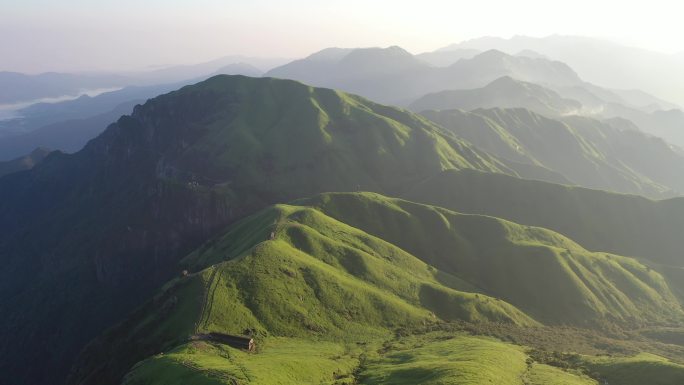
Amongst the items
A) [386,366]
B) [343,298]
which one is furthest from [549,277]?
[386,366]

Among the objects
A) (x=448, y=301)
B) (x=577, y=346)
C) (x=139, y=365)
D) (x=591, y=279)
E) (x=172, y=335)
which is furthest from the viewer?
(x=591, y=279)

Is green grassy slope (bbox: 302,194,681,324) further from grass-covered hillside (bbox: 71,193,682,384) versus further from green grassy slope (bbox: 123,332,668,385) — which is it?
green grassy slope (bbox: 123,332,668,385)

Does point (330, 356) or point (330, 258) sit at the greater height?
point (330, 258)

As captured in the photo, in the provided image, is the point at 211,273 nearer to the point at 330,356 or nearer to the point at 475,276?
the point at 330,356

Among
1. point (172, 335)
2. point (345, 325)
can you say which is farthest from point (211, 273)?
point (345, 325)

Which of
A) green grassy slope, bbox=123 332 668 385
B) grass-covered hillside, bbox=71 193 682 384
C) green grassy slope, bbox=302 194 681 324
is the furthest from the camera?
green grassy slope, bbox=302 194 681 324

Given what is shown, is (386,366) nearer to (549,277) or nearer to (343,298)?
(343,298)

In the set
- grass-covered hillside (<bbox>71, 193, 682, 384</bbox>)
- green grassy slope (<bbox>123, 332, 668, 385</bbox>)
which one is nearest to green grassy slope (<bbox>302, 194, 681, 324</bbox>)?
grass-covered hillside (<bbox>71, 193, 682, 384</bbox>)

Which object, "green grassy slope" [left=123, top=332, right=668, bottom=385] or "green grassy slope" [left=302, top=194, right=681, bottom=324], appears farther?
"green grassy slope" [left=302, top=194, right=681, bottom=324]

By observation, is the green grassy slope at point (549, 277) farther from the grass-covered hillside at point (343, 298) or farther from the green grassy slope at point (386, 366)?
the green grassy slope at point (386, 366)
